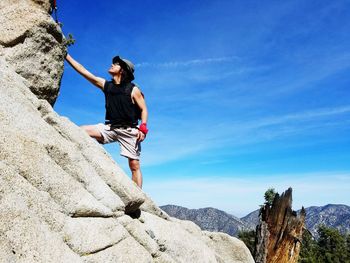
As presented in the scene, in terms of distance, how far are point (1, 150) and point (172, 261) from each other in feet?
18.3

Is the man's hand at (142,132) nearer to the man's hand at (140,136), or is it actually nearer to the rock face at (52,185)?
the man's hand at (140,136)

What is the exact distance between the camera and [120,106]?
12.3 metres

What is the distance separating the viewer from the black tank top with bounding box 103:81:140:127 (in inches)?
485

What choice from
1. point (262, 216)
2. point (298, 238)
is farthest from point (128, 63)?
point (298, 238)

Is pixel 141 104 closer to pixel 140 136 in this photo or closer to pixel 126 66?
pixel 140 136

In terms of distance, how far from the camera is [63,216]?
24.8 ft

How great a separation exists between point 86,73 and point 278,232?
456 inches

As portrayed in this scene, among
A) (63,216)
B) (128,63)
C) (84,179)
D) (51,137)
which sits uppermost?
(128,63)

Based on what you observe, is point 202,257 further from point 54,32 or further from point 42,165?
point 54,32

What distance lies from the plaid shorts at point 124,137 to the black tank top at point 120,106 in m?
0.21

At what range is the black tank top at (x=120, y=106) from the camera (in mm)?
12312

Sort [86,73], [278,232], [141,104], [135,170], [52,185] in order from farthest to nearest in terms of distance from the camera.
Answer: [278,232], [86,73], [135,170], [141,104], [52,185]

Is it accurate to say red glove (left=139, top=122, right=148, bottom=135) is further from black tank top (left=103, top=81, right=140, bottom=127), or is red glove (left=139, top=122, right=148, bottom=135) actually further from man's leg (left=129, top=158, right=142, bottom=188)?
man's leg (left=129, top=158, right=142, bottom=188)

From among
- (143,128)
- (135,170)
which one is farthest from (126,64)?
(135,170)
